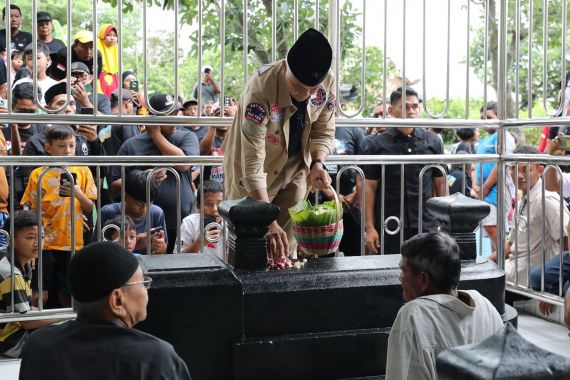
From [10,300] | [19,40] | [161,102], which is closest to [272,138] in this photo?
[161,102]

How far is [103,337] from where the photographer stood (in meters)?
2.22

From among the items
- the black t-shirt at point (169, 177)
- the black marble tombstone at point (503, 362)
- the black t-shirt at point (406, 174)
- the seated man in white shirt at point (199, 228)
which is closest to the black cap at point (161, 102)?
the black t-shirt at point (169, 177)

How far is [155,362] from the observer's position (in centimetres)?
217

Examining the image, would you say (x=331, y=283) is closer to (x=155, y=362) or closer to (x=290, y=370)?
(x=290, y=370)

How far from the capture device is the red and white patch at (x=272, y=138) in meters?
4.38

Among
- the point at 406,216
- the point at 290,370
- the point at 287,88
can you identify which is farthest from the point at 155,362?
the point at 406,216

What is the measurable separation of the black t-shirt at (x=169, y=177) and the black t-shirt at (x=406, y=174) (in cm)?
129

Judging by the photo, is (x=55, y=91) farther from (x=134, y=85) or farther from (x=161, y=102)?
(x=134, y=85)

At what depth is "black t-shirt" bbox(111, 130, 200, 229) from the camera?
203 inches

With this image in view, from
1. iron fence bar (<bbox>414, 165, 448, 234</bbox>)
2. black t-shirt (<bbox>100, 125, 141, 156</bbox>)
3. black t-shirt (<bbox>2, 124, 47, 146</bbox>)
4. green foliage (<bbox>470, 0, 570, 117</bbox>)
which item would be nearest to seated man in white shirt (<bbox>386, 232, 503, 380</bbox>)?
iron fence bar (<bbox>414, 165, 448, 234</bbox>)

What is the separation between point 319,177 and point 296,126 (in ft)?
1.05

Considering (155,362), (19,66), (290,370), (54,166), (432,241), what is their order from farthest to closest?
(19,66)
(54,166)
(290,370)
(432,241)
(155,362)

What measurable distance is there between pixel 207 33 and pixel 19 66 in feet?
5.78

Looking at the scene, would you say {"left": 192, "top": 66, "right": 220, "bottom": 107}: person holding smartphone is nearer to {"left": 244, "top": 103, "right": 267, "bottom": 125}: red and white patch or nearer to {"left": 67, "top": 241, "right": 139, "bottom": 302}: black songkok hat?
{"left": 244, "top": 103, "right": 267, "bottom": 125}: red and white patch
